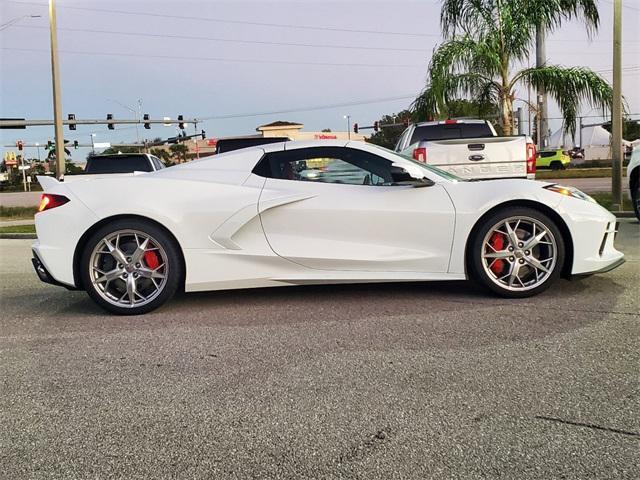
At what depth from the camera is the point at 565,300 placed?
4781 millimetres

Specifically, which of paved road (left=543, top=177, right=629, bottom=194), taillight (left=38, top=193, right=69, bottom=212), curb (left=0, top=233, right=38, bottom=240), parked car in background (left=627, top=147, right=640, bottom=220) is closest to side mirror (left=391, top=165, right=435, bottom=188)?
taillight (left=38, top=193, right=69, bottom=212)

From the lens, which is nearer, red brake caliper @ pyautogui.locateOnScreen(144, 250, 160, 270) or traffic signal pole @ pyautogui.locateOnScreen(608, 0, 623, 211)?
red brake caliper @ pyautogui.locateOnScreen(144, 250, 160, 270)

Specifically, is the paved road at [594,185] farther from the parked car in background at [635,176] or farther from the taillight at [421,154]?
the taillight at [421,154]

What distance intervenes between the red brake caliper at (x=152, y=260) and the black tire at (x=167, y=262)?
0.35 feet

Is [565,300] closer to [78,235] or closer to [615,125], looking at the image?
[78,235]

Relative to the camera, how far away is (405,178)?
15.7ft

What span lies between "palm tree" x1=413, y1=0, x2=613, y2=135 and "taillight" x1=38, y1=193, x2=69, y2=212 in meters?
12.1

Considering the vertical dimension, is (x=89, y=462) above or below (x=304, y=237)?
below

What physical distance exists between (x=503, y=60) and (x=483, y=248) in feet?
38.5

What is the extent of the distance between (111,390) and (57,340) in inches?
48.8

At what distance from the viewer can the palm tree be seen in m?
14.4

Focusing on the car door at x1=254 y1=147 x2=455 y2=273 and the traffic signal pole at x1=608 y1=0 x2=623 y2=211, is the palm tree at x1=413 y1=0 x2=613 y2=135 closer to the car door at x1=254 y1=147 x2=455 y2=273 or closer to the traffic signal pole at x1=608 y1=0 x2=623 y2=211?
the traffic signal pole at x1=608 y1=0 x2=623 y2=211

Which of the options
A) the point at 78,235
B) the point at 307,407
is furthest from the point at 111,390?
the point at 78,235

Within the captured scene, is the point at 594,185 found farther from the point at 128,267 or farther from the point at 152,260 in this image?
the point at 128,267
